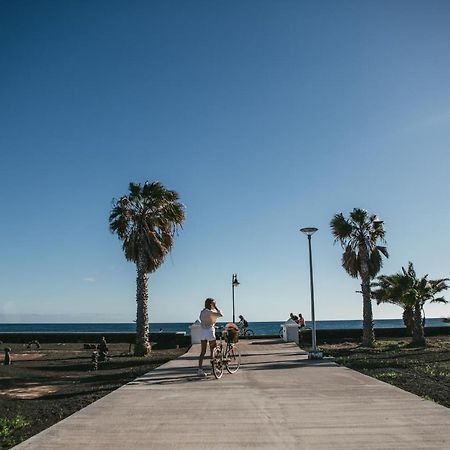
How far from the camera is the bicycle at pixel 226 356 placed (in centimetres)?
1163

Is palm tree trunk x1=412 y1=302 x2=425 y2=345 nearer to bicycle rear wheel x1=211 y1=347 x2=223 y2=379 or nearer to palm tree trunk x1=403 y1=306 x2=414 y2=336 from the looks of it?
palm tree trunk x1=403 y1=306 x2=414 y2=336

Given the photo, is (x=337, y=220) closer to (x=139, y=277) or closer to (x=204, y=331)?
(x=139, y=277)

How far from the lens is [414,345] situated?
76.1ft

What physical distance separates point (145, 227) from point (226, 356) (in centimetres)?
1068

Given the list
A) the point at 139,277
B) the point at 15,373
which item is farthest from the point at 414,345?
the point at 15,373

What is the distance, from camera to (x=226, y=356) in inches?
494

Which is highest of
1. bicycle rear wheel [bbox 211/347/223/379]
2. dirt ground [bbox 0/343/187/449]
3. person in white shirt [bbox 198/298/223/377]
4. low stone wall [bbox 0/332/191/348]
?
person in white shirt [bbox 198/298/223/377]

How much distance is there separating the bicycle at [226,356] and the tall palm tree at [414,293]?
1402 centimetres

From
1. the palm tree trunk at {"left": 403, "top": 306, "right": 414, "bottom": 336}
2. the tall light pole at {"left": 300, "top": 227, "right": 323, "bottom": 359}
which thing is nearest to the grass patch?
the tall light pole at {"left": 300, "top": 227, "right": 323, "bottom": 359}

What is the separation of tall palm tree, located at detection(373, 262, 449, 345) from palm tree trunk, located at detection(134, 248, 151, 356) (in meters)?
13.3

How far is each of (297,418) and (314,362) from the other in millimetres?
8480

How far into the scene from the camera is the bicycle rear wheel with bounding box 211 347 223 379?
1145cm

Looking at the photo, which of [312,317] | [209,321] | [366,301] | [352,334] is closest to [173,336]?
[366,301]

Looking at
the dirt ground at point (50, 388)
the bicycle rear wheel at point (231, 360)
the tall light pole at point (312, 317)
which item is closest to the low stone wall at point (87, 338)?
the dirt ground at point (50, 388)
